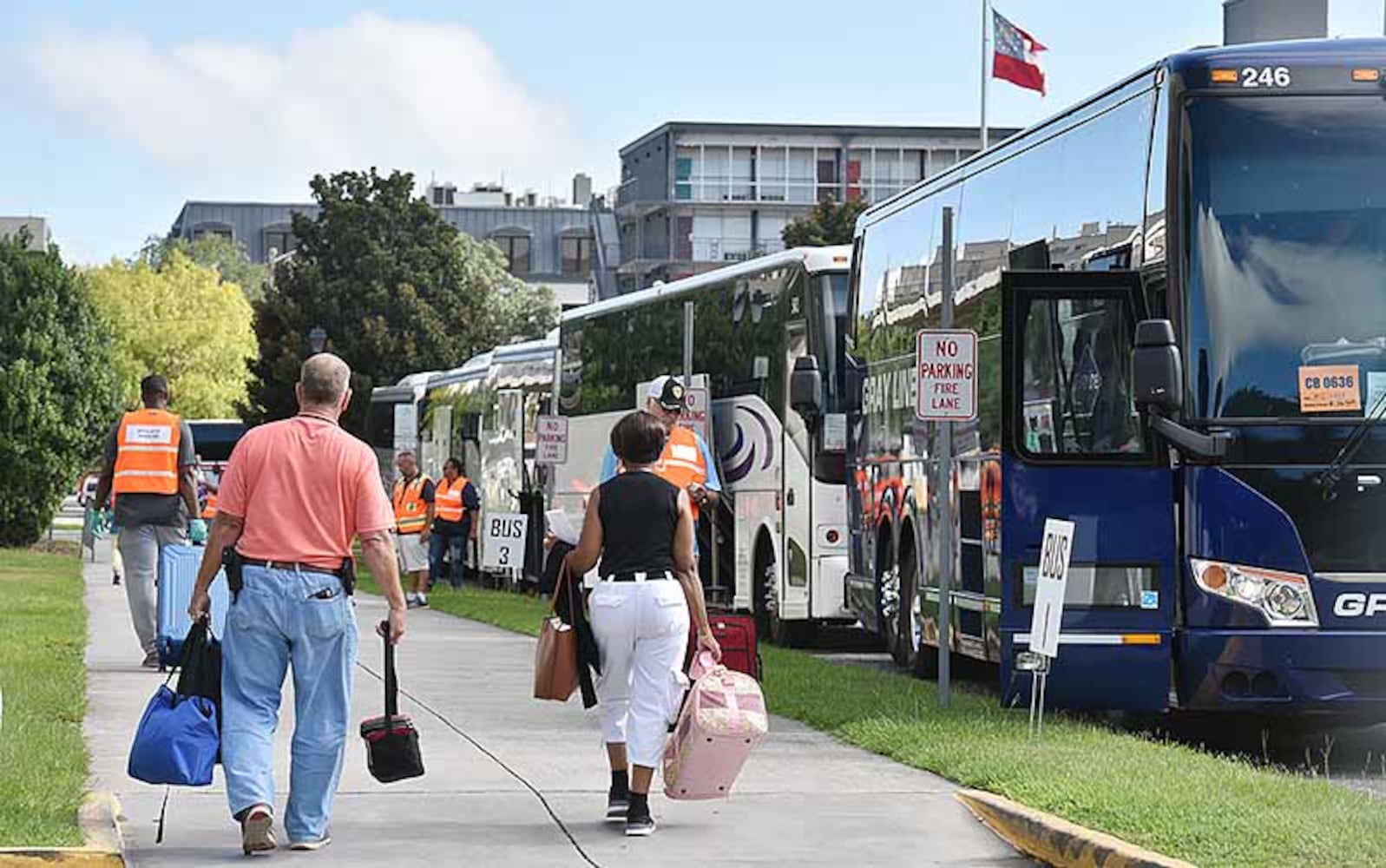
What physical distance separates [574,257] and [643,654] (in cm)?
13212

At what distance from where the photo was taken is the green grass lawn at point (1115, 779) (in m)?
10.6

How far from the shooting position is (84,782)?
41.0ft

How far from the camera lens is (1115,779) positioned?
12656mm

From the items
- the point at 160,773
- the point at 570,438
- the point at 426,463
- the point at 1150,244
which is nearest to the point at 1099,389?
the point at 1150,244

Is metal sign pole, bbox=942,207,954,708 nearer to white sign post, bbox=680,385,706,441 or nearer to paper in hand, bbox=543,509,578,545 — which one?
paper in hand, bbox=543,509,578,545

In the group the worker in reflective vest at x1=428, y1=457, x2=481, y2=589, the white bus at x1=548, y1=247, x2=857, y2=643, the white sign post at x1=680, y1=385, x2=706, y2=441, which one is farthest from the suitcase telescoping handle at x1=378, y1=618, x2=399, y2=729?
the worker in reflective vest at x1=428, y1=457, x2=481, y2=589

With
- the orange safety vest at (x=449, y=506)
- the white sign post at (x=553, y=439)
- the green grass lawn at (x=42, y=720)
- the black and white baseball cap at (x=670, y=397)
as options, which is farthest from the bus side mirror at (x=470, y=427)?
the black and white baseball cap at (x=670, y=397)

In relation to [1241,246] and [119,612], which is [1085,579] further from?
[119,612]

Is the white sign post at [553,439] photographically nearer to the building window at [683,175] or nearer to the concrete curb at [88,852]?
the concrete curb at [88,852]

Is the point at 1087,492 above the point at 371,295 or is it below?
below

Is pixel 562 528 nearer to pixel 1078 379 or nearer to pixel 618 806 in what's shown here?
pixel 618 806

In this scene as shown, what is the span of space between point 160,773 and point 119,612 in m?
18.6

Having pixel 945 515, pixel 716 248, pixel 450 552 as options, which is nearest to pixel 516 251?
pixel 716 248

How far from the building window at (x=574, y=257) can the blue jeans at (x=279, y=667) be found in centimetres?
13187
